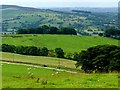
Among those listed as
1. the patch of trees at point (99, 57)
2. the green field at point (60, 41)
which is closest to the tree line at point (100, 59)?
the patch of trees at point (99, 57)

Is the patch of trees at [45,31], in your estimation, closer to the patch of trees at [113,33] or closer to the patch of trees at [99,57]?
the patch of trees at [113,33]

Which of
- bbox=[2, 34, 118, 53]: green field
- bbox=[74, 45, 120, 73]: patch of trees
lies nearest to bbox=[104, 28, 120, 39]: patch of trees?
bbox=[2, 34, 118, 53]: green field

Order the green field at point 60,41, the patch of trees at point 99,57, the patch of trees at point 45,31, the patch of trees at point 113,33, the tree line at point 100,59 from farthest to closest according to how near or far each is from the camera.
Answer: the patch of trees at point 45,31
the patch of trees at point 113,33
the green field at point 60,41
the patch of trees at point 99,57
the tree line at point 100,59

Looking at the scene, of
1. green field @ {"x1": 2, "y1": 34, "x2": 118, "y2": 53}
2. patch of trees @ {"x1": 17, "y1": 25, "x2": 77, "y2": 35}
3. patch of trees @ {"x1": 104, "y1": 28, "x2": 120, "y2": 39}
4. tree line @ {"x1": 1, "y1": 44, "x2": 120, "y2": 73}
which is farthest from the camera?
patch of trees @ {"x1": 17, "y1": 25, "x2": 77, "y2": 35}

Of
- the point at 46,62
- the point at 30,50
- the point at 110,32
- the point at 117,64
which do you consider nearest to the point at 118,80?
the point at 117,64

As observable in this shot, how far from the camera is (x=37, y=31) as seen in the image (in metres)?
179

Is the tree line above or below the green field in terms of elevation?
above

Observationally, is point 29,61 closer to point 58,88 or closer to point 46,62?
point 46,62

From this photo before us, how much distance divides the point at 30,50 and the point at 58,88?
317 feet

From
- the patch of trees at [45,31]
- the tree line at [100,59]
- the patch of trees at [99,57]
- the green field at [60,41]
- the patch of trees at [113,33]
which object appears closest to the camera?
the tree line at [100,59]

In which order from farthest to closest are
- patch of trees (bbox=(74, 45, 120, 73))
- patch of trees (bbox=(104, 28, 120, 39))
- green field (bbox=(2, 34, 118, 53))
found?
patch of trees (bbox=(104, 28, 120, 39))
green field (bbox=(2, 34, 118, 53))
patch of trees (bbox=(74, 45, 120, 73))

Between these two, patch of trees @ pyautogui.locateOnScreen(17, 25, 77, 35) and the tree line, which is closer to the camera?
the tree line

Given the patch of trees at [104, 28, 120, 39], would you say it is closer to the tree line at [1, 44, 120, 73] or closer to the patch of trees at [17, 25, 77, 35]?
the patch of trees at [17, 25, 77, 35]

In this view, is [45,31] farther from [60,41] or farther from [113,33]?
[113,33]
